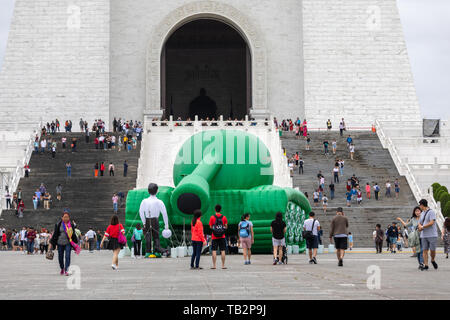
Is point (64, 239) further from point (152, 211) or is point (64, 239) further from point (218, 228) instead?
point (152, 211)

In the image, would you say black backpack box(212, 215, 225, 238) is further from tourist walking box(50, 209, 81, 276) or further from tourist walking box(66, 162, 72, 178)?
tourist walking box(66, 162, 72, 178)

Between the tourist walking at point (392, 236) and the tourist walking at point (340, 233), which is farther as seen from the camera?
the tourist walking at point (392, 236)

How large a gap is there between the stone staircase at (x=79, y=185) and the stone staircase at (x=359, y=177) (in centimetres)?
710

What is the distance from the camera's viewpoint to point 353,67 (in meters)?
47.4

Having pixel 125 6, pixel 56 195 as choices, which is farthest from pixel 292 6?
pixel 56 195

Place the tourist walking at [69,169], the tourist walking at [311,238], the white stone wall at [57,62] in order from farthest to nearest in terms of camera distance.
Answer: the white stone wall at [57,62], the tourist walking at [69,169], the tourist walking at [311,238]

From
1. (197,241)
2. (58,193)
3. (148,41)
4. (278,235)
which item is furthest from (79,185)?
(197,241)

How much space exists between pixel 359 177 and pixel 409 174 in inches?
80.6

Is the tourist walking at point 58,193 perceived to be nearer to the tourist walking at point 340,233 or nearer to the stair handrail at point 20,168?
the stair handrail at point 20,168

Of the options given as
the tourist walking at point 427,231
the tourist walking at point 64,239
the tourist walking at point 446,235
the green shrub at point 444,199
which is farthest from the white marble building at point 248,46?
the tourist walking at point 64,239

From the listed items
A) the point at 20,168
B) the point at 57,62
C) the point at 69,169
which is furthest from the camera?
the point at 57,62

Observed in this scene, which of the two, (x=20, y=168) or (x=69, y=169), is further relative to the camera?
(x=69, y=169)

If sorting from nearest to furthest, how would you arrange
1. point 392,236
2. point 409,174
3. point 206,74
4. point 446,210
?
point 392,236, point 446,210, point 409,174, point 206,74

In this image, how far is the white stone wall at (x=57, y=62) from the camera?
46.8 meters
